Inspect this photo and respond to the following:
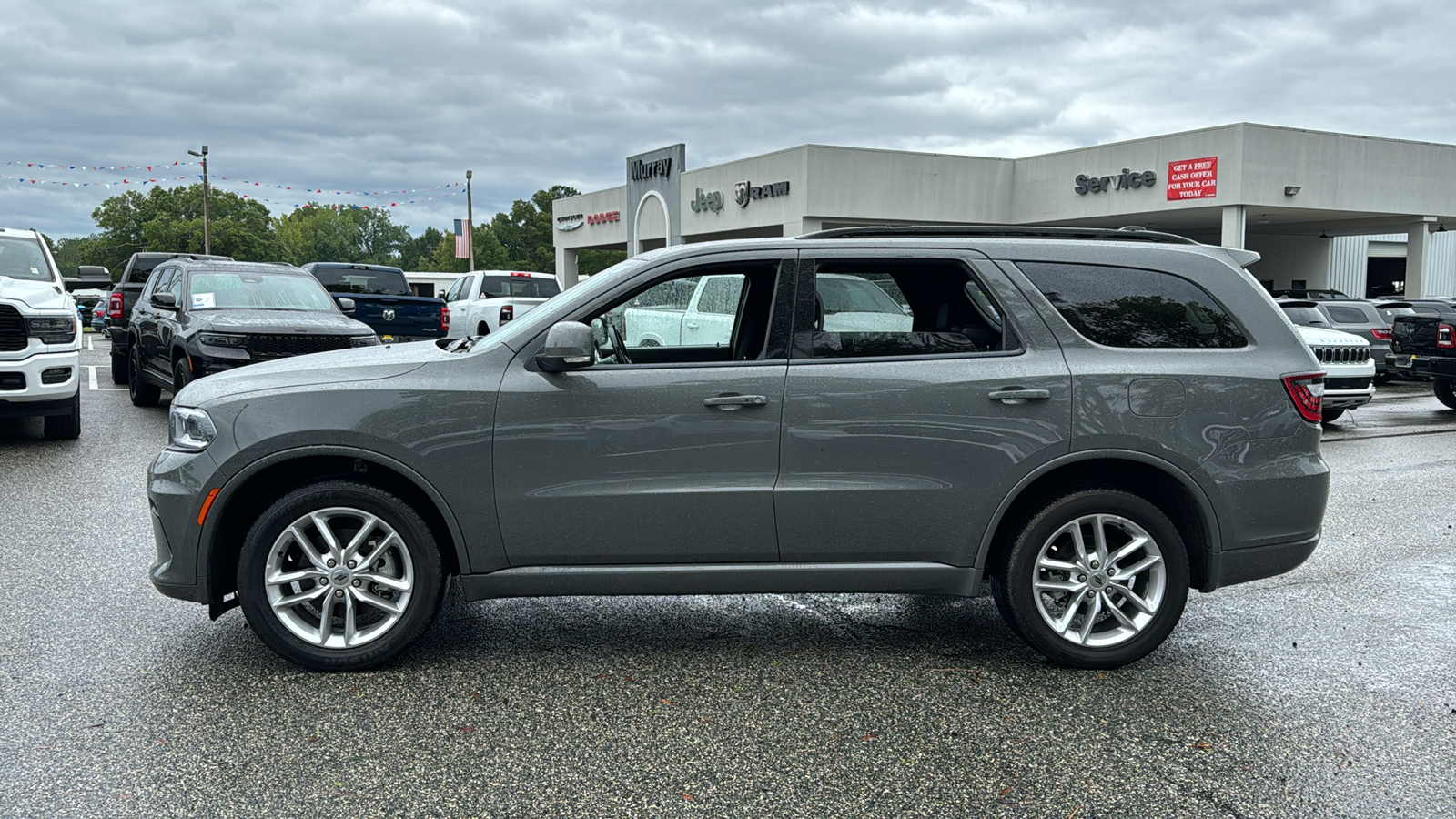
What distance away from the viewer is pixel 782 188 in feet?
109

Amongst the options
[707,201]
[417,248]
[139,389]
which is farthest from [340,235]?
[139,389]

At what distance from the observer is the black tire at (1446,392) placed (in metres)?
15.3

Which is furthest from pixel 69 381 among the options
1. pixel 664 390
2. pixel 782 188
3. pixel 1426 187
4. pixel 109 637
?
pixel 1426 187

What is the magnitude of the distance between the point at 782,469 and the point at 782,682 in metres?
0.83

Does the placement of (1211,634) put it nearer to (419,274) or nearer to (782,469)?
(782,469)

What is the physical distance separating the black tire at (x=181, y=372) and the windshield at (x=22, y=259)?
1.45 meters

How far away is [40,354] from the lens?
1021cm

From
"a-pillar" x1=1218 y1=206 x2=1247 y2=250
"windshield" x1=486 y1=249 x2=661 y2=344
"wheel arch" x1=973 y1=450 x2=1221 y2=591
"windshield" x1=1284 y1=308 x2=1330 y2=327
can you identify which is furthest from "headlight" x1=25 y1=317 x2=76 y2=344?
"a-pillar" x1=1218 y1=206 x2=1247 y2=250

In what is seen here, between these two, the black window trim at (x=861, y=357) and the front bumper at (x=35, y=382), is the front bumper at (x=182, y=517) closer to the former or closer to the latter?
the black window trim at (x=861, y=357)

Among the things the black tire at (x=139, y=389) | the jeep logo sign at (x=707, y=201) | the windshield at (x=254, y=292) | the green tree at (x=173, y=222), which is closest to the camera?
the windshield at (x=254, y=292)

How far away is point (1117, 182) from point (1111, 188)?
0.27 m

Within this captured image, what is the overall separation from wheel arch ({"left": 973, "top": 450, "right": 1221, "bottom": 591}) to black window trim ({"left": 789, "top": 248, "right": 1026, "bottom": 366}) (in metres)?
0.52

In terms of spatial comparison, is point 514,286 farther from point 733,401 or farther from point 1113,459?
point 1113,459

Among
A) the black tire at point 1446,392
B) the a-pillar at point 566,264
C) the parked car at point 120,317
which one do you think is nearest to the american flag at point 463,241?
the a-pillar at point 566,264
